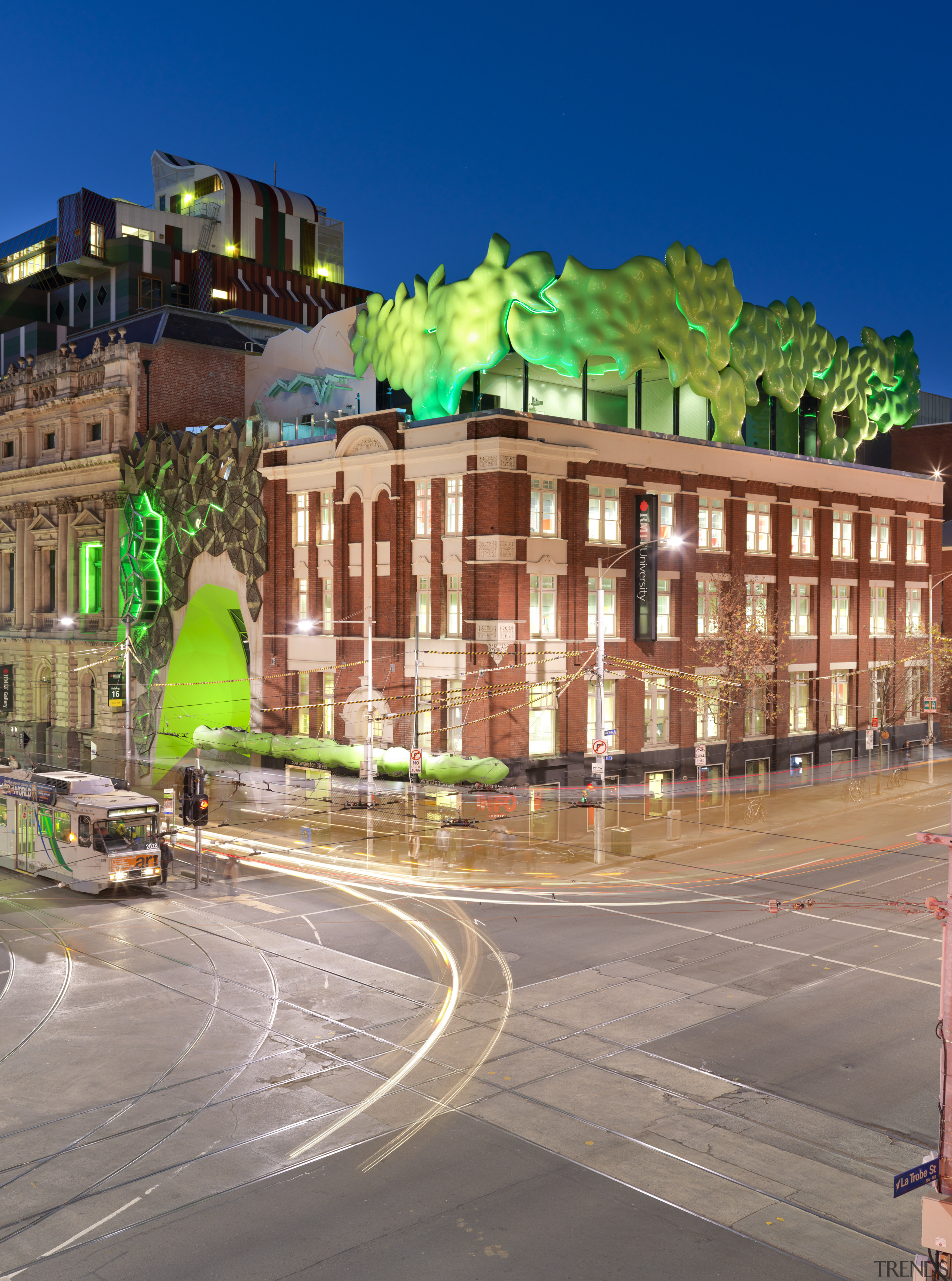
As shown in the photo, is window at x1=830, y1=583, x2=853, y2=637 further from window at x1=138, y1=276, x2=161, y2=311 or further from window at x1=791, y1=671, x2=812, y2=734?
window at x1=138, y1=276, x2=161, y2=311

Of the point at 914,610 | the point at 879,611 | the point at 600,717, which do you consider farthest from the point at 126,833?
the point at 914,610

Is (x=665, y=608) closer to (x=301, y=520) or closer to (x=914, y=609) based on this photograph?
(x=301, y=520)

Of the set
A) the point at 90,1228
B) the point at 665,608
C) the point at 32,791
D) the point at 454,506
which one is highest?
the point at 454,506

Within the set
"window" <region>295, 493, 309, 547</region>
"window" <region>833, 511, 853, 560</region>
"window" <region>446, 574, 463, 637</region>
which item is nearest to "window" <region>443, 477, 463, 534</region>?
"window" <region>446, 574, 463, 637</region>

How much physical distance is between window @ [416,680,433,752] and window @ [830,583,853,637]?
74.6 feet

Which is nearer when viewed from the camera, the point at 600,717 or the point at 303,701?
the point at 600,717

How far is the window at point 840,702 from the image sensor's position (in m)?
57.9

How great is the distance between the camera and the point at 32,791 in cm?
3209

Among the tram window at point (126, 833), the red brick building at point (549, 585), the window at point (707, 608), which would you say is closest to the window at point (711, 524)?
the red brick building at point (549, 585)

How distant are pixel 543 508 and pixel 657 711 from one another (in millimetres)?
10557

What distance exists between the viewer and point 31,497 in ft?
233

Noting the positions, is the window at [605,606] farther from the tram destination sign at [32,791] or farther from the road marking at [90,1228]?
the road marking at [90,1228]

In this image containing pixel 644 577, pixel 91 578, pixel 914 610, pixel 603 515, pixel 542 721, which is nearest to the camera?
pixel 542 721

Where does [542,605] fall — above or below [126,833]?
above
